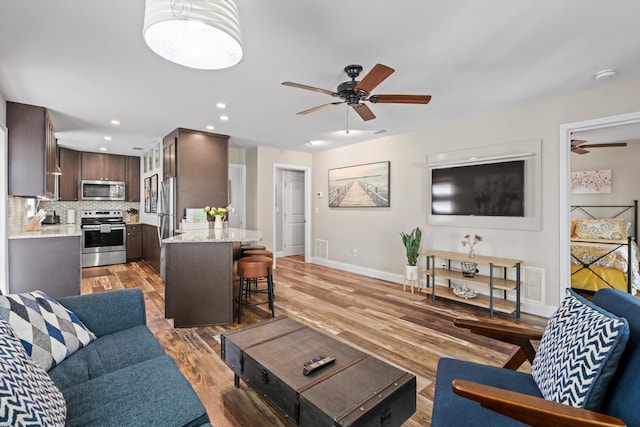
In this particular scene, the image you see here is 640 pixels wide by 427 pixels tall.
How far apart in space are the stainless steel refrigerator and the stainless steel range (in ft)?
5.60

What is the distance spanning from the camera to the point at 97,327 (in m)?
1.89

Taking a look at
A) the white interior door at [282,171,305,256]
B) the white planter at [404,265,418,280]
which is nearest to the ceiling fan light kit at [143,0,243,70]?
the white planter at [404,265,418,280]

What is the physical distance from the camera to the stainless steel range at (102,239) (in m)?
6.05

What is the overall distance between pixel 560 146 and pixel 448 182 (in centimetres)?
131

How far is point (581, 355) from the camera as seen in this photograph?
1.10 metres

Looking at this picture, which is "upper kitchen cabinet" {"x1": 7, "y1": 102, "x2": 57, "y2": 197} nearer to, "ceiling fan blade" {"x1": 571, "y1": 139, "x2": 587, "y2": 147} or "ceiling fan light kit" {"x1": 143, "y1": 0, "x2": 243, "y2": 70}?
"ceiling fan light kit" {"x1": 143, "y1": 0, "x2": 243, "y2": 70}

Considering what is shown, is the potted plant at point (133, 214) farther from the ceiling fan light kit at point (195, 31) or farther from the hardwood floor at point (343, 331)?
the ceiling fan light kit at point (195, 31)

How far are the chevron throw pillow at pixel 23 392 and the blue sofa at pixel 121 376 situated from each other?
0.13 m

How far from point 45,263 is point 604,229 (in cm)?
755

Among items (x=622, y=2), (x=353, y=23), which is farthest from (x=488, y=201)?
(x=353, y=23)

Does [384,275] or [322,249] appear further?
[322,249]

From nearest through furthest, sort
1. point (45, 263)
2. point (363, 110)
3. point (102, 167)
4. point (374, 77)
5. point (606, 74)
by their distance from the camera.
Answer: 1. point (374, 77)
2. point (606, 74)
3. point (363, 110)
4. point (45, 263)
5. point (102, 167)

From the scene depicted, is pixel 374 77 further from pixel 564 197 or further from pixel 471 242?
pixel 471 242

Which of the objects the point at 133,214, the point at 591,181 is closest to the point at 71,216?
the point at 133,214
